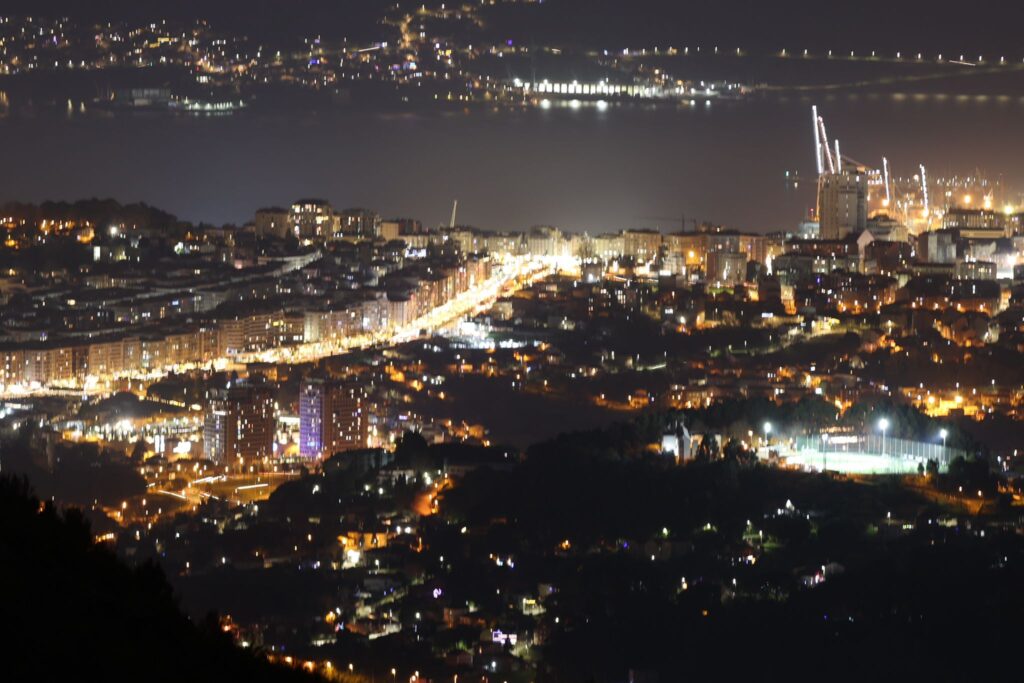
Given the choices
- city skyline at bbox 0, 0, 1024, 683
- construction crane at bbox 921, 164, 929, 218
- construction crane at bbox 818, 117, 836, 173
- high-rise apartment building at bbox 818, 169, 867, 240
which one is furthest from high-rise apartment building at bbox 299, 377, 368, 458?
construction crane at bbox 921, 164, 929, 218

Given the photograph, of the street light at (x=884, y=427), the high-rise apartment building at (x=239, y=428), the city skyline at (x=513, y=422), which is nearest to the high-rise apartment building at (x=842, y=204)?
the city skyline at (x=513, y=422)

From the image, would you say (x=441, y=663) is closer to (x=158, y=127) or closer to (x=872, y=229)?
(x=872, y=229)

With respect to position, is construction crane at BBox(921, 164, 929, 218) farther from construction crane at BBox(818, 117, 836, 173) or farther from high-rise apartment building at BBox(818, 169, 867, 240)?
high-rise apartment building at BBox(818, 169, 867, 240)

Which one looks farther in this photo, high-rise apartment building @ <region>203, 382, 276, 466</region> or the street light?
high-rise apartment building @ <region>203, 382, 276, 466</region>

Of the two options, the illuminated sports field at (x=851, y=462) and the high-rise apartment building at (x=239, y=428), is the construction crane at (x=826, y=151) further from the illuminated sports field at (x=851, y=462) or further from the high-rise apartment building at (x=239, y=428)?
the illuminated sports field at (x=851, y=462)

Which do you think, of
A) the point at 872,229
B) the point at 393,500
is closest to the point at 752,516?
the point at 393,500

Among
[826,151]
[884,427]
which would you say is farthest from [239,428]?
[826,151]

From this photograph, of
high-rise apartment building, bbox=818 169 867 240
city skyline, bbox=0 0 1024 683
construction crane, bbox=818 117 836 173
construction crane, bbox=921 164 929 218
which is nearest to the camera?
city skyline, bbox=0 0 1024 683

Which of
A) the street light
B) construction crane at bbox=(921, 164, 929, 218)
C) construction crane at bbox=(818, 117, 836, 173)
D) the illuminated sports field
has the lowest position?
the illuminated sports field

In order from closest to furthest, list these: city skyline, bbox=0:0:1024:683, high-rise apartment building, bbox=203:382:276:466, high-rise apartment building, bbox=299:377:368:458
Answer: city skyline, bbox=0:0:1024:683 < high-rise apartment building, bbox=203:382:276:466 < high-rise apartment building, bbox=299:377:368:458

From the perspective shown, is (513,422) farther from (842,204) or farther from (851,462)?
(842,204)

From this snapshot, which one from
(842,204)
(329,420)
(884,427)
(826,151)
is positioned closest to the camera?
(884,427)
